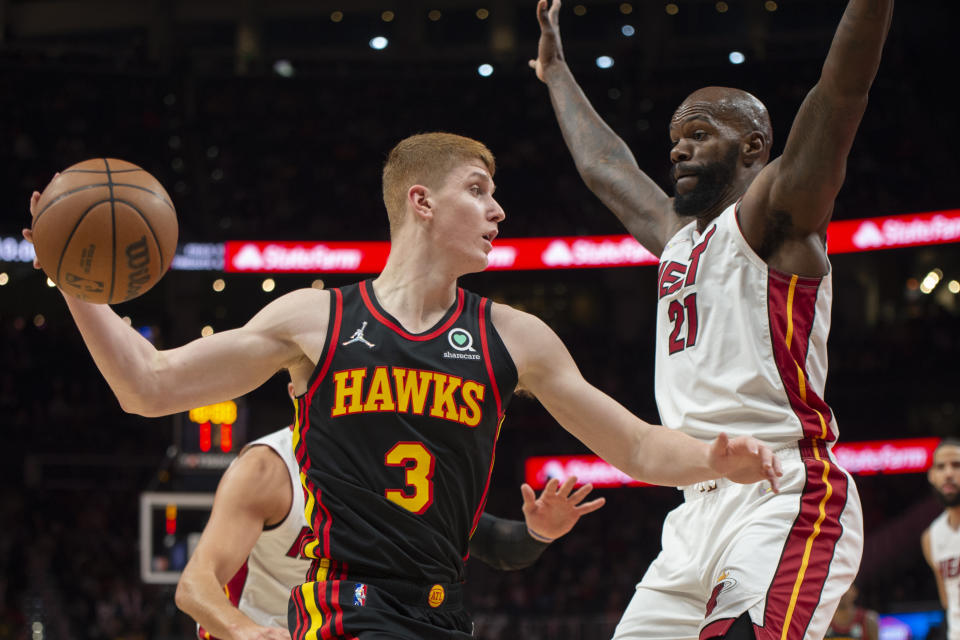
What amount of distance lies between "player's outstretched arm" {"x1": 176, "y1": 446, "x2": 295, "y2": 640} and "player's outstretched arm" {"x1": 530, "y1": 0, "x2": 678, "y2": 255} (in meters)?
1.86

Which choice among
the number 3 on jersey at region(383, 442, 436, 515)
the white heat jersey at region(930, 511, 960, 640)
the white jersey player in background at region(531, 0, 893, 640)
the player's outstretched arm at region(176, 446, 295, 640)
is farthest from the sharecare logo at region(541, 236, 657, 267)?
the number 3 on jersey at region(383, 442, 436, 515)

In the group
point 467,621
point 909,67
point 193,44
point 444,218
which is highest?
point 193,44

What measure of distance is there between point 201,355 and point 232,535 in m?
1.28

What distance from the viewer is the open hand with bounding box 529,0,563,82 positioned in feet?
17.7

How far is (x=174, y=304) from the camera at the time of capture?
2245 cm

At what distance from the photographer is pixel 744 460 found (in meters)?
3.07

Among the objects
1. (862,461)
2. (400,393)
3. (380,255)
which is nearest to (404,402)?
(400,393)

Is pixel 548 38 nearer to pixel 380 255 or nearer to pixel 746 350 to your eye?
pixel 746 350

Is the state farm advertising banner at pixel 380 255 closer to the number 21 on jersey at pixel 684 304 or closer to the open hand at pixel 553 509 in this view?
the number 21 on jersey at pixel 684 304

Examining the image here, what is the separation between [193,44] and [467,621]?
2517cm

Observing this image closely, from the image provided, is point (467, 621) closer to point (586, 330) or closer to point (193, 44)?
point (586, 330)

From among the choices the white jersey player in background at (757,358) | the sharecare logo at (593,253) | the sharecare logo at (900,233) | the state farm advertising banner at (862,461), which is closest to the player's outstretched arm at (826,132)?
the white jersey player in background at (757,358)

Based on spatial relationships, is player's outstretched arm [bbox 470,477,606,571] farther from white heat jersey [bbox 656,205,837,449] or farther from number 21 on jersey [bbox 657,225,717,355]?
number 21 on jersey [bbox 657,225,717,355]

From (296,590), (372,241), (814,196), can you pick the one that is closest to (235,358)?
(296,590)
